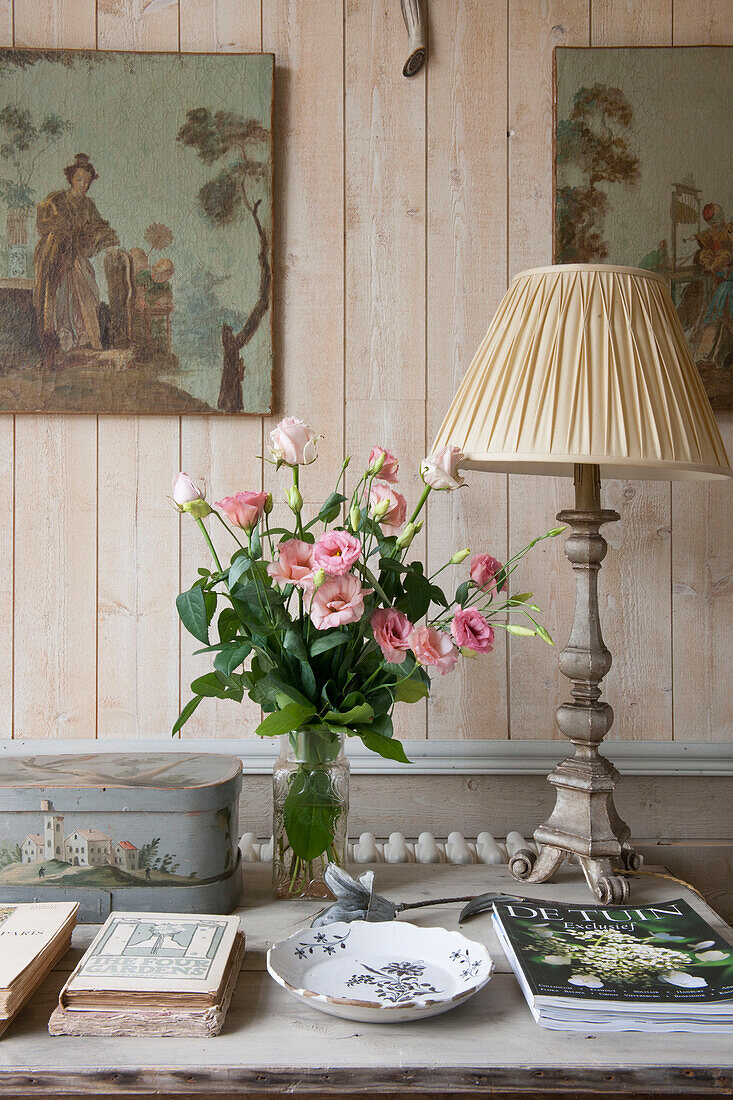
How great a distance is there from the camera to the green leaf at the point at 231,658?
3.21 feet

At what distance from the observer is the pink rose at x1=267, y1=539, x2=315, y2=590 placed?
0.90 metres

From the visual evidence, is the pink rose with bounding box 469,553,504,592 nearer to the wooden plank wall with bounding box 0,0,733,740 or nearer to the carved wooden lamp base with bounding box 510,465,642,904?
the carved wooden lamp base with bounding box 510,465,642,904

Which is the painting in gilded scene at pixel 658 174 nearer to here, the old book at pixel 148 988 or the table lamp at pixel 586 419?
the table lamp at pixel 586 419

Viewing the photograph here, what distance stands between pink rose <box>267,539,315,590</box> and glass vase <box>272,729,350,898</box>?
7.7 inches

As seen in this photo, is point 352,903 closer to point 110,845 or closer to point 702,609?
point 110,845

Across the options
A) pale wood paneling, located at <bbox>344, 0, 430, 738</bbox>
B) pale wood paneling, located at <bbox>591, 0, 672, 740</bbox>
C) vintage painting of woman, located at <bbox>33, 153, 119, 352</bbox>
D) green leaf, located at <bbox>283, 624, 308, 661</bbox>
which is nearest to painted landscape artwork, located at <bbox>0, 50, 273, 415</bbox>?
vintage painting of woman, located at <bbox>33, 153, 119, 352</bbox>

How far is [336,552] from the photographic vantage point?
35.0 inches

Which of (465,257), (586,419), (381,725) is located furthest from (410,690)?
(465,257)

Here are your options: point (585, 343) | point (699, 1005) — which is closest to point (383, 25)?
point (585, 343)

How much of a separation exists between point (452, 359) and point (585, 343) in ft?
1.38

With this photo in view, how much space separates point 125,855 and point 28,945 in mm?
155

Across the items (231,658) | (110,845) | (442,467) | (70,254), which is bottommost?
(110,845)

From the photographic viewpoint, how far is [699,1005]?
2.44 ft

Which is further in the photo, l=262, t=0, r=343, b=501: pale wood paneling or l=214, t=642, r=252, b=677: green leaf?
l=262, t=0, r=343, b=501: pale wood paneling
